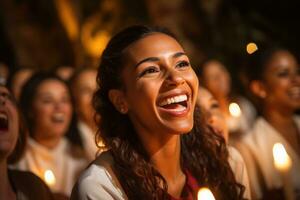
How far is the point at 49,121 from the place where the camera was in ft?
13.0

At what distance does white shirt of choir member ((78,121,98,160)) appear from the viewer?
13.4 feet

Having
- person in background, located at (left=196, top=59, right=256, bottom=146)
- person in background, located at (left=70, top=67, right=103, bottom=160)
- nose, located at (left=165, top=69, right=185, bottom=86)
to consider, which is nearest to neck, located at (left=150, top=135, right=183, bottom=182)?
nose, located at (left=165, top=69, right=185, bottom=86)

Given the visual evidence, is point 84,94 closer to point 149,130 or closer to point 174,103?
point 149,130

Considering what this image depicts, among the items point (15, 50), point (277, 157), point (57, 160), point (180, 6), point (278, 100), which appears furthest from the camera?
point (15, 50)

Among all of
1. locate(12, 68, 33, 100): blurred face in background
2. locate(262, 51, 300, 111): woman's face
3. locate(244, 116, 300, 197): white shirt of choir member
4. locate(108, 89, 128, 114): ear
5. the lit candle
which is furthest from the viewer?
locate(12, 68, 33, 100): blurred face in background

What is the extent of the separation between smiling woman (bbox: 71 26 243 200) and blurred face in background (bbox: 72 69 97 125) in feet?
7.04

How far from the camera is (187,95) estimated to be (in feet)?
7.02

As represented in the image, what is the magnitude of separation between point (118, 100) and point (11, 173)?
707mm

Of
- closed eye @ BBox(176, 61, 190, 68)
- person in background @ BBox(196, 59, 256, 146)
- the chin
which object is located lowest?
person in background @ BBox(196, 59, 256, 146)

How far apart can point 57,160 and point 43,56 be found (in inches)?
256

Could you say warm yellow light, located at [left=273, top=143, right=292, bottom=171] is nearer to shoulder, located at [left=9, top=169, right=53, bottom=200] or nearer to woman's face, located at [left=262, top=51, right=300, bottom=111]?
shoulder, located at [left=9, top=169, right=53, bottom=200]

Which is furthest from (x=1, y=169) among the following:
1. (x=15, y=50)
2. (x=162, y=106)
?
(x=15, y=50)

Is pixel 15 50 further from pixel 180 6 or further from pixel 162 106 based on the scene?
pixel 162 106

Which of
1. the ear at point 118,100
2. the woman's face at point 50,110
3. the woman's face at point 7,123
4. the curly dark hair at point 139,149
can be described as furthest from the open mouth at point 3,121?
the woman's face at point 50,110
